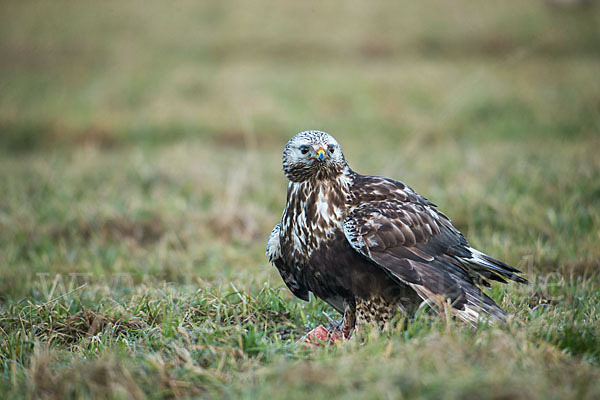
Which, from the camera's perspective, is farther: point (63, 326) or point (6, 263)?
point (6, 263)

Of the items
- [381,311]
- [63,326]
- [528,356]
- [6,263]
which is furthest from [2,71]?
[528,356]

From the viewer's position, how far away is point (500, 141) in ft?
34.6

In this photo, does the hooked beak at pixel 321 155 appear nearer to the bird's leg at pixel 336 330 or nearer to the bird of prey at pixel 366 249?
the bird of prey at pixel 366 249

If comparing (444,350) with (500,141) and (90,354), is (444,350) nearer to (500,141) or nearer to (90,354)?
(90,354)

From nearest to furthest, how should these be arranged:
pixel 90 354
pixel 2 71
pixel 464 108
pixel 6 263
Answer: pixel 90 354 < pixel 6 263 < pixel 464 108 < pixel 2 71

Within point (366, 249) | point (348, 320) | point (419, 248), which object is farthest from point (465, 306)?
point (348, 320)

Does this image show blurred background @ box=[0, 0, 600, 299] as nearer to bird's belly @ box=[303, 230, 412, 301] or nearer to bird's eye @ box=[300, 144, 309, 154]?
bird's belly @ box=[303, 230, 412, 301]

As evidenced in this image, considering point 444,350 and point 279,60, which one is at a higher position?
point 279,60

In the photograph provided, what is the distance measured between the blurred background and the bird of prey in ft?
4.11

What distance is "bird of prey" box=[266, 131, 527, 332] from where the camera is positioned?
11.6 ft

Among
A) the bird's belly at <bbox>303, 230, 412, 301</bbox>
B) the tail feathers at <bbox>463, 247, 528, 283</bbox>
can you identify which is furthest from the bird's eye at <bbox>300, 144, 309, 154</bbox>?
the tail feathers at <bbox>463, 247, 528, 283</bbox>

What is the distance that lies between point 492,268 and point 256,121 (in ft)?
28.3

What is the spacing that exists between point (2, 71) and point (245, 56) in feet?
19.7

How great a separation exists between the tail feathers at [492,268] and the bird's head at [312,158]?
3.44 feet
